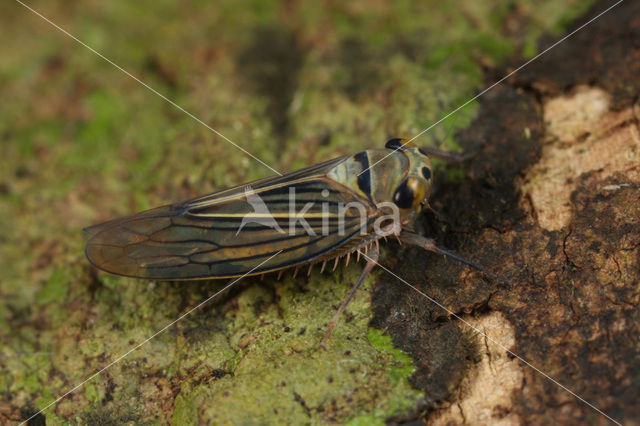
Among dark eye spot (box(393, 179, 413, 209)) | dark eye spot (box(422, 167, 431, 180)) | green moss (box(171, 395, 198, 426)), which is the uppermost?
dark eye spot (box(422, 167, 431, 180))

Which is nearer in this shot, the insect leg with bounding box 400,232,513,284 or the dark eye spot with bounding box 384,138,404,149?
the insect leg with bounding box 400,232,513,284

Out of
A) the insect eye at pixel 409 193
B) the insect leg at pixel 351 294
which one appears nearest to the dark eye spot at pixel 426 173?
the insect eye at pixel 409 193

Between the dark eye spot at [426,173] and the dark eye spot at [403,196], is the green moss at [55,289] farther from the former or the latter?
the dark eye spot at [426,173]

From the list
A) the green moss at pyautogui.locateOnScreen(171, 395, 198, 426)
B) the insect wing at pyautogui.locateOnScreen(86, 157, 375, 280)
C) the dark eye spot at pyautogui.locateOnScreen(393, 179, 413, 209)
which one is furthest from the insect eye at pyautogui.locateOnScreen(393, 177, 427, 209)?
the green moss at pyautogui.locateOnScreen(171, 395, 198, 426)

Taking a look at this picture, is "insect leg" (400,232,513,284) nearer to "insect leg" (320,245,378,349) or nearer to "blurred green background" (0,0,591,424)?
"insect leg" (320,245,378,349)

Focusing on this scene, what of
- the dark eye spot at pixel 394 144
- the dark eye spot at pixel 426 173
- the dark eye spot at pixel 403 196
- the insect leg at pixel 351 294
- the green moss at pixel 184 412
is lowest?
the green moss at pixel 184 412

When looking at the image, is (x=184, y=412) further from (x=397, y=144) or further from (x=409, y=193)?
(x=397, y=144)

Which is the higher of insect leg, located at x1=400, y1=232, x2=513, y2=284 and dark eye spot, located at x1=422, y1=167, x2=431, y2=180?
dark eye spot, located at x1=422, y1=167, x2=431, y2=180
